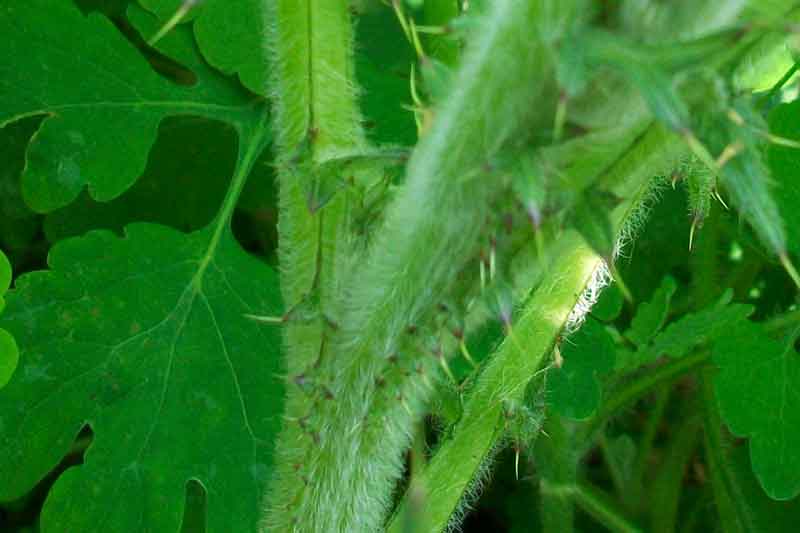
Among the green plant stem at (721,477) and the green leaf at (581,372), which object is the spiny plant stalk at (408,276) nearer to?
the green leaf at (581,372)

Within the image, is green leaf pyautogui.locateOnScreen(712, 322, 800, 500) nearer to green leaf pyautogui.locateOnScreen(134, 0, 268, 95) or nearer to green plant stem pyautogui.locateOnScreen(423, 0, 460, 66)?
green plant stem pyautogui.locateOnScreen(423, 0, 460, 66)

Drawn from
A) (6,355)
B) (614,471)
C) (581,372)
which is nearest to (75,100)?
(6,355)

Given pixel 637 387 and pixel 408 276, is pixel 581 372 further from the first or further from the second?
pixel 408 276

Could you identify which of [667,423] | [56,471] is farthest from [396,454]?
[667,423]

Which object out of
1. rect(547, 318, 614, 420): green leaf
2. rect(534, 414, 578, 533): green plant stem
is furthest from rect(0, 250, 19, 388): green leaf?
rect(534, 414, 578, 533): green plant stem

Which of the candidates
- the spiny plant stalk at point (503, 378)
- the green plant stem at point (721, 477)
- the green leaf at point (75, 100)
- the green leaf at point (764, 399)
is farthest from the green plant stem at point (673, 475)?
the green leaf at point (75, 100)

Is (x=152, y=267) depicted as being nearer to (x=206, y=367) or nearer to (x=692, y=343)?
(x=206, y=367)
